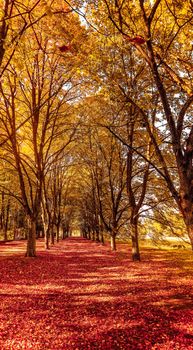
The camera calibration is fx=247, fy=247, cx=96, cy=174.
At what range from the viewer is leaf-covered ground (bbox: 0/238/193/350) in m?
5.25

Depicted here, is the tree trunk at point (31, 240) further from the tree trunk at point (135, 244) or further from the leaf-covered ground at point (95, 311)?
the tree trunk at point (135, 244)

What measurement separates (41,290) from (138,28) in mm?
9735

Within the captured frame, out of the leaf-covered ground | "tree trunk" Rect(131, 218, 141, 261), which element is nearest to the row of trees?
"tree trunk" Rect(131, 218, 141, 261)

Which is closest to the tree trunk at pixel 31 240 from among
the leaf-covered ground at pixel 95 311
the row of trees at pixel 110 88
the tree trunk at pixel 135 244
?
the row of trees at pixel 110 88

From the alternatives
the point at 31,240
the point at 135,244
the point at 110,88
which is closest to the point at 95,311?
the point at 110,88

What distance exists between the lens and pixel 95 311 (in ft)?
23.4

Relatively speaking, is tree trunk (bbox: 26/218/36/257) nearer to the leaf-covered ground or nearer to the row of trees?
the row of trees

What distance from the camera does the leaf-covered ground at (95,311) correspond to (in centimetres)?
525

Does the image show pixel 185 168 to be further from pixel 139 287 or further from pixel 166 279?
pixel 166 279

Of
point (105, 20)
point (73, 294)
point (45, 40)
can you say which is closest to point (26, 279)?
point (73, 294)

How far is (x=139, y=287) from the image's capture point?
32.9 feet

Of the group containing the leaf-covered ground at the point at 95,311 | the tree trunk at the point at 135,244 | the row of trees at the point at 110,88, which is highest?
the row of trees at the point at 110,88

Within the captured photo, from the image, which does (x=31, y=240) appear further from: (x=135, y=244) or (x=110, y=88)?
(x=110, y=88)

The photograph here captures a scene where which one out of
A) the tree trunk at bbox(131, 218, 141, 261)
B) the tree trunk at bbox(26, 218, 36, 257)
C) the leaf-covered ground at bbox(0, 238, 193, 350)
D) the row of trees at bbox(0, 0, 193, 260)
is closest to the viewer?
the leaf-covered ground at bbox(0, 238, 193, 350)
